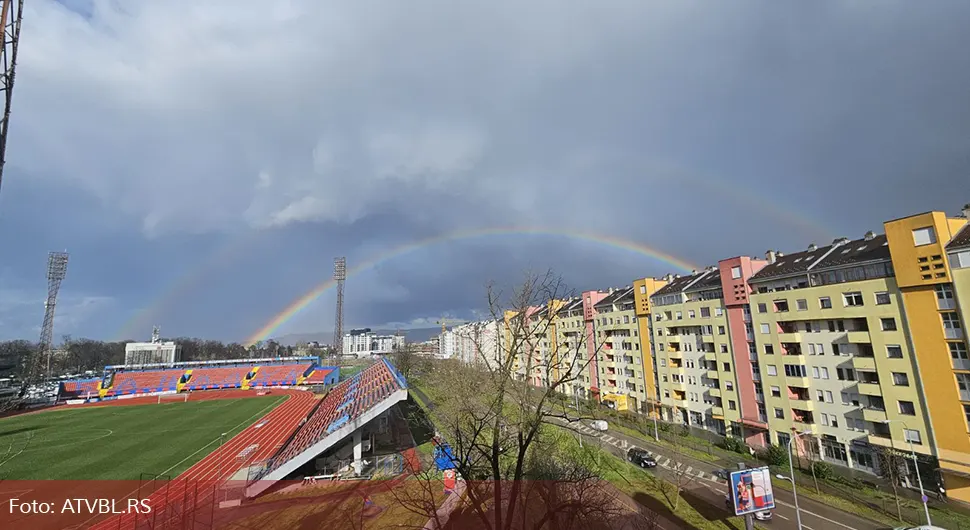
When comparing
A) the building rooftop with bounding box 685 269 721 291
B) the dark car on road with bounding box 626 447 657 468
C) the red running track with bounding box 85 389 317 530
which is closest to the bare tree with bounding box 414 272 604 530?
the red running track with bounding box 85 389 317 530

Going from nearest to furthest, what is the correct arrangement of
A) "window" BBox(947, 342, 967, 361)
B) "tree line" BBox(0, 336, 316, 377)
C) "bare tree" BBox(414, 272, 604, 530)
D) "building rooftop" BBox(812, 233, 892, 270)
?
"bare tree" BBox(414, 272, 604, 530) < "window" BBox(947, 342, 967, 361) < "building rooftop" BBox(812, 233, 892, 270) < "tree line" BBox(0, 336, 316, 377)

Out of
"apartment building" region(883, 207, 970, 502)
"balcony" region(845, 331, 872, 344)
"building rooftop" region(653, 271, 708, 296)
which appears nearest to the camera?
"apartment building" region(883, 207, 970, 502)

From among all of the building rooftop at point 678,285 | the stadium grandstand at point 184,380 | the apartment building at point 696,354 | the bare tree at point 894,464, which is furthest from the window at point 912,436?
the stadium grandstand at point 184,380

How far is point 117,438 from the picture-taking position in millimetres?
35656

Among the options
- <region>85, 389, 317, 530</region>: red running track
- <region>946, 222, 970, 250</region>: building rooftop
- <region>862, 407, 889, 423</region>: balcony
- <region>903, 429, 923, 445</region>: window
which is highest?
<region>946, 222, 970, 250</region>: building rooftop

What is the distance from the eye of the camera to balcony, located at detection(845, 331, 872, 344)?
77.9 feet

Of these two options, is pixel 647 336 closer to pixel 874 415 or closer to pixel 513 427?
pixel 874 415

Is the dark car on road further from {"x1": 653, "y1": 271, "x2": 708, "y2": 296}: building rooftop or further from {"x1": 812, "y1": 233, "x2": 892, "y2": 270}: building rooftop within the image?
{"x1": 653, "y1": 271, "x2": 708, "y2": 296}: building rooftop

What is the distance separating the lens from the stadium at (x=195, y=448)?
18.8 meters

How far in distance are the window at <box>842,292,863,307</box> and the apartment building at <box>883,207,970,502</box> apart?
2254 mm

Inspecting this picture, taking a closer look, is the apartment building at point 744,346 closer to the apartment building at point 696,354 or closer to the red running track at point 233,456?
the apartment building at point 696,354

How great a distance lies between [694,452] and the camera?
28875 millimetres

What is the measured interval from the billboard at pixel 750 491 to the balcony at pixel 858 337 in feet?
45.6

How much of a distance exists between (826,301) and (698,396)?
1351 centimetres
